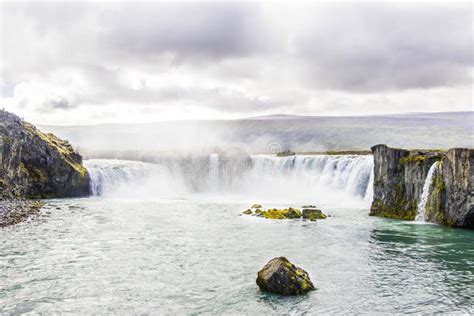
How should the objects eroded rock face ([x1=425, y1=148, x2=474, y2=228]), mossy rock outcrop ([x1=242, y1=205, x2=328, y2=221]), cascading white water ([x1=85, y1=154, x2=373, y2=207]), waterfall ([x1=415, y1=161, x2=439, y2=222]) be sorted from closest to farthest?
eroded rock face ([x1=425, y1=148, x2=474, y2=228]) < waterfall ([x1=415, y1=161, x2=439, y2=222]) < mossy rock outcrop ([x1=242, y1=205, x2=328, y2=221]) < cascading white water ([x1=85, y1=154, x2=373, y2=207])

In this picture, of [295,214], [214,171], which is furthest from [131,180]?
[295,214]

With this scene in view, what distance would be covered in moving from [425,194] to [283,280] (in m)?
22.0

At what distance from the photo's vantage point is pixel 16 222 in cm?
2986

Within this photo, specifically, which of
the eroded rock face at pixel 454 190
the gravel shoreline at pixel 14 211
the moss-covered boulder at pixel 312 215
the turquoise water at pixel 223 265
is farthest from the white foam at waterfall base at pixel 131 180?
the eroded rock face at pixel 454 190

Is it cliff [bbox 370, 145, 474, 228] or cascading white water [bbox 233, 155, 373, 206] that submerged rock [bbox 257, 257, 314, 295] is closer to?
cliff [bbox 370, 145, 474, 228]

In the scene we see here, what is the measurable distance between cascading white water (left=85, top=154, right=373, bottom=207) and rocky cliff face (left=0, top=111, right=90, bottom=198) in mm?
4027

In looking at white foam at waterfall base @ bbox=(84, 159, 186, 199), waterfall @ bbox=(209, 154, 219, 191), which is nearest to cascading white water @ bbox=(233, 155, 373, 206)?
waterfall @ bbox=(209, 154, 219, 191)

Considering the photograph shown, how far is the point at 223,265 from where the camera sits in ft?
65.3

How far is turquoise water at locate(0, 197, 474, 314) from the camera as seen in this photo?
14742 mm

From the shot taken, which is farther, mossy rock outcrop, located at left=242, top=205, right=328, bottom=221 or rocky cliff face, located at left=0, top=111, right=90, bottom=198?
rocky cliff face, located at left=0, top=111, right=90, bottom=198

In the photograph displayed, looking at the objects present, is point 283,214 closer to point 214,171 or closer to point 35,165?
point 35,165

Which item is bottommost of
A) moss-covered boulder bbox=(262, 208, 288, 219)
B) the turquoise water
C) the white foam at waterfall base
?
the turquoise water

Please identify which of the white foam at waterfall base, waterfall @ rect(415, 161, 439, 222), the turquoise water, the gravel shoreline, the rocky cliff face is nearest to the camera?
the turquoise water

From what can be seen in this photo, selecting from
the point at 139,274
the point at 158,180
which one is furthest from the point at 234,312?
the point at 158,180
